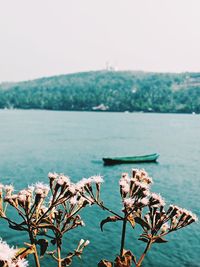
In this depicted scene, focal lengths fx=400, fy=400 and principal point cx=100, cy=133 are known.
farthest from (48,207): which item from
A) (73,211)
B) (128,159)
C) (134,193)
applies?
(128,159)

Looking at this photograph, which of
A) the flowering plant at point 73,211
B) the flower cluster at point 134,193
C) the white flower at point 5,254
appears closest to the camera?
the white flower at point 5,254

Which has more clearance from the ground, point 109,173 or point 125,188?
point 125,188

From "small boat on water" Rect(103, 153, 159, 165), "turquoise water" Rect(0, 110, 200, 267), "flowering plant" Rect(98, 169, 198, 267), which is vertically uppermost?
"flowering plant" Rect(98, 169, 198, 267)

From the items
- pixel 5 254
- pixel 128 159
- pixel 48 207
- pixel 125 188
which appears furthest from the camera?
pixel 128 159

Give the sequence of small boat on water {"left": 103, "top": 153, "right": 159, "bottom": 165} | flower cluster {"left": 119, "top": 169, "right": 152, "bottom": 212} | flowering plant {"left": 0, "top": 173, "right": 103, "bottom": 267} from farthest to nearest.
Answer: small boat on water {"left": 103, "top": 153, "right": 159, "bottom": 165}
flower cluster {"left": 119, "top": 169, "right": 152, "bottom": 212}
flowering plant {"left": 0, "top": 173, "right": 103, "bottom": 267}

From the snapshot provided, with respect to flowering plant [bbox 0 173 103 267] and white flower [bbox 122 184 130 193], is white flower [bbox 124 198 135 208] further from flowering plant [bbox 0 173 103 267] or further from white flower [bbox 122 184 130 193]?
flowering plant [bbox 0 173 103 267]

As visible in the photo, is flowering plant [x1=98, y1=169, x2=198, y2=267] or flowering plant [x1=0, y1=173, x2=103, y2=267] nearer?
flowering plant [x1=0, y1=173, x2=103, y2=267]

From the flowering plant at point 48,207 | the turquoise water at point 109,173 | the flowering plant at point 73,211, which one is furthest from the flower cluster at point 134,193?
the turquoise water at point 109,173

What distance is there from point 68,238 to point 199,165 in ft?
169

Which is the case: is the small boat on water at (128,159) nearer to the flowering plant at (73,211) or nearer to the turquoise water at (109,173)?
the turquoise water at (109,173)

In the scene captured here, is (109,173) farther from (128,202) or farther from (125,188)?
(128,202)

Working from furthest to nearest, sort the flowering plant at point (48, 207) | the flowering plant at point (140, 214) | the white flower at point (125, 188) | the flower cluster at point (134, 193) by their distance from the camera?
the white flower at point (125, 188)
the flower cluster at point (134, 193)
the flowering plant at point (140, 214)
the flowering plant at point (48, 207)

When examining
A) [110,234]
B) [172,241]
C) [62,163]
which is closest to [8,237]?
[110,234]

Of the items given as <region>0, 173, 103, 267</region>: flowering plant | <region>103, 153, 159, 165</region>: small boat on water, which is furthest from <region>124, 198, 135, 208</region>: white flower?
<region>103, 153, 159, 165</region>: small boat on water
